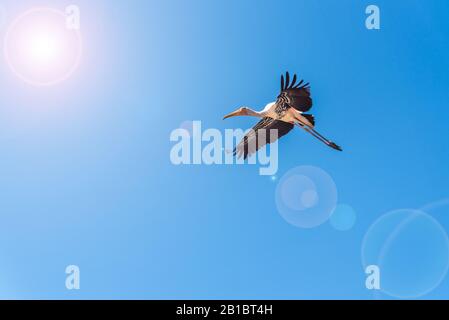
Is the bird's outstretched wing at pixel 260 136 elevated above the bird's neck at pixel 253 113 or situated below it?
below

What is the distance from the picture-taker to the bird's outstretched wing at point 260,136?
16.6 m

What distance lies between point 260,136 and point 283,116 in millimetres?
1350

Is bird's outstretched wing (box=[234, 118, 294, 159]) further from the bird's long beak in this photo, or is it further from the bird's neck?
the bird's long beak

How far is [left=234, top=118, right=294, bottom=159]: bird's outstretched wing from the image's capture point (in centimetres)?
1661

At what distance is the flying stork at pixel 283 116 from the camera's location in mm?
14969

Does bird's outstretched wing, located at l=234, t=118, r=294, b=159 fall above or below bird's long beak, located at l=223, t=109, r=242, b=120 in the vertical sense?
below

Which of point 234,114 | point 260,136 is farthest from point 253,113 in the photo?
point 260,136

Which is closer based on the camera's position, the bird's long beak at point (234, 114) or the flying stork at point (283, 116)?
the flying stork at point (283, 116)

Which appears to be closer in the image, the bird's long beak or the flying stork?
the flying stork

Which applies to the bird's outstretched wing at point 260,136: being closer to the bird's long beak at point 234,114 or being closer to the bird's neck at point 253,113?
the bird's neck at point 253,113

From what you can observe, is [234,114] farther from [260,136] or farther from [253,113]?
[260,136]

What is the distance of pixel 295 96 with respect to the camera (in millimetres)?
15062
